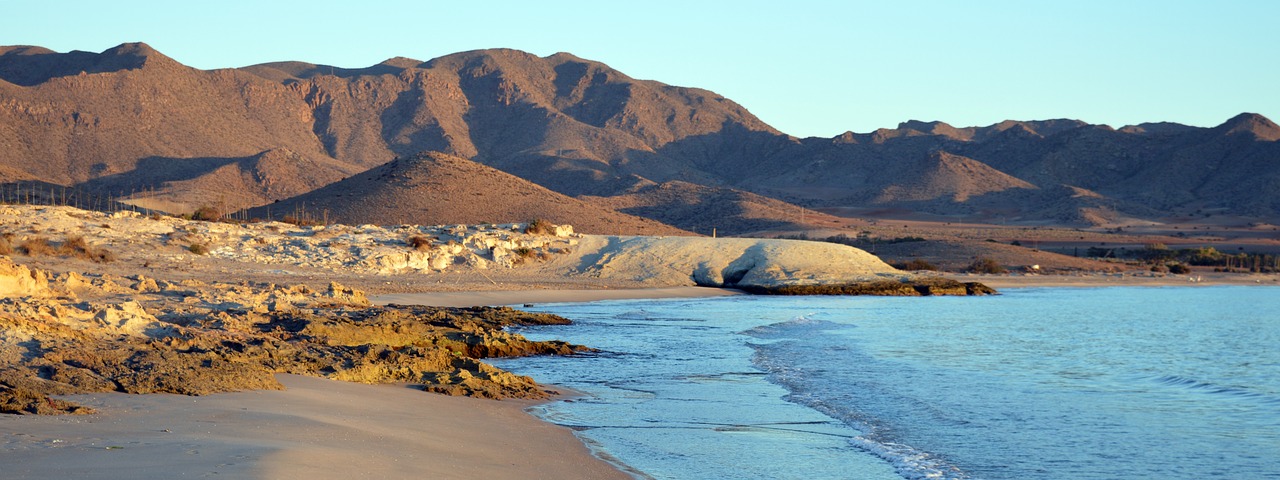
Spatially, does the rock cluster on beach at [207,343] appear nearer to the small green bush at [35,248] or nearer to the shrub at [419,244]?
the small green bush at [35,248]

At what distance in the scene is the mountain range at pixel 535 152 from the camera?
89562 millimetres

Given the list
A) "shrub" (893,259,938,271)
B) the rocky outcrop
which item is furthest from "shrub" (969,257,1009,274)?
the rocky outcrop

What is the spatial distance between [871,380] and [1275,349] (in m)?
11.8

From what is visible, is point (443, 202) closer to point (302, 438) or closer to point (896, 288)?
point (896, 288)

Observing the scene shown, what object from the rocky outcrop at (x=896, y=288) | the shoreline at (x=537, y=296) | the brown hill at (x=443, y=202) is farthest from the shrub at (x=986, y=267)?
the shoreline at (x=537, y=296)

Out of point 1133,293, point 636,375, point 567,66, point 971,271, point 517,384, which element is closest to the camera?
point 517,384

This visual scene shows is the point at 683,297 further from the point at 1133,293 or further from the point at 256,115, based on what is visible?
the point at 256,115

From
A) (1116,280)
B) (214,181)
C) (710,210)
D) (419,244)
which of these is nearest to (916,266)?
(1116,280)

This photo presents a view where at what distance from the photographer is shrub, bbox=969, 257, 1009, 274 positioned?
6069 centimetres

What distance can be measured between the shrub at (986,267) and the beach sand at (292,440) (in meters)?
51.8

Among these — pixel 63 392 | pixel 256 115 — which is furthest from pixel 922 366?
pixel 256 115

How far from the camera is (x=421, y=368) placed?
47.9ft

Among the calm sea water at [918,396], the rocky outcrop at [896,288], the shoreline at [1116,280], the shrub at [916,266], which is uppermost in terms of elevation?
the shrub at [916,266]

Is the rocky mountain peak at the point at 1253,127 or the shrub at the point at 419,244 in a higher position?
the rocky mountain peak at the point at 1253,127
